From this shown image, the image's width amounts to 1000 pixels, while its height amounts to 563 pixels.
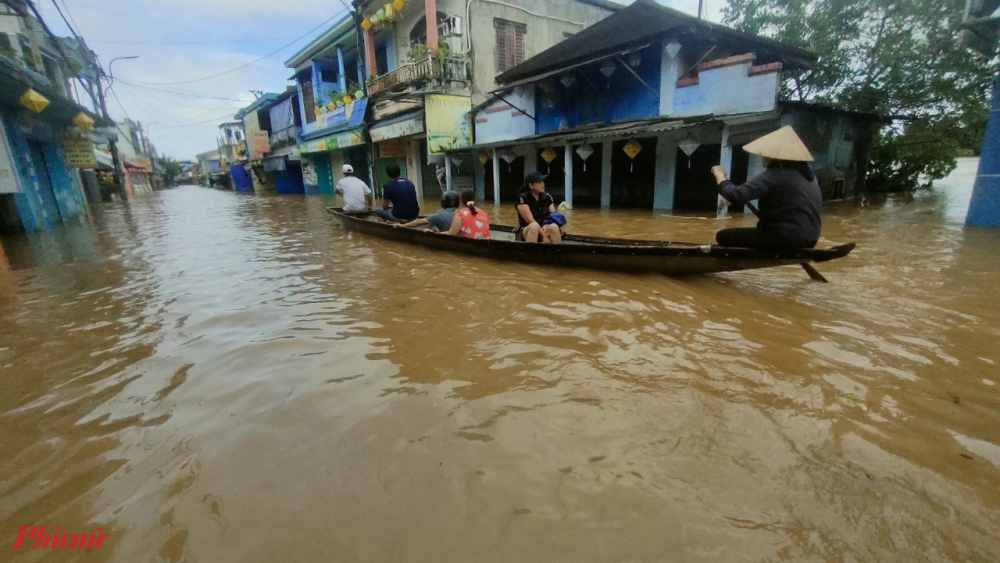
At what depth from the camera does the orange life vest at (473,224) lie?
6895 millimetres

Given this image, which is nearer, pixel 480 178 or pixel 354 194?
pixel 354 194

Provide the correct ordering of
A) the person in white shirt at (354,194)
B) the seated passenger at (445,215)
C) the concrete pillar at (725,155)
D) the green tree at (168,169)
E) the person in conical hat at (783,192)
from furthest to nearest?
1. the green tree at (168,169)
2. the person in white shirt at (354,194)
3. the concrete pillar at (725,155)
4. the seated passenger at (445,215)
5. the person in conical hat at (783,192)

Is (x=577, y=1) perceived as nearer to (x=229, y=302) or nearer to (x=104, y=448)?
(x=229, y=302)

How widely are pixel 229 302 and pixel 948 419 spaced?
6.38 m

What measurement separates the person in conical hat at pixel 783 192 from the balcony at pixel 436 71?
15.0 meters

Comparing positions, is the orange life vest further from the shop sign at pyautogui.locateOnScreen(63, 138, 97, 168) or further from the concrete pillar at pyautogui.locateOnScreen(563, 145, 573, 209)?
the shop sign at pyautogui.locateOnScreen(63, 138, 97, 168)

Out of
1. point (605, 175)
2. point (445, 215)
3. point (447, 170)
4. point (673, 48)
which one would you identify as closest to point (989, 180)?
point (673, 48)

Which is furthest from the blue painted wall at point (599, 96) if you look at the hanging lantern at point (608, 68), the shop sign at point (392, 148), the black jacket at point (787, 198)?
the black jacket at point (787, 198)

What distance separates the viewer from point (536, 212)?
6.57 metres

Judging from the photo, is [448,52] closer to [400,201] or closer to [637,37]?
[637,37]

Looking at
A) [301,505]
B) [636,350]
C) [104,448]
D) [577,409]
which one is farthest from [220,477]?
[636,350]

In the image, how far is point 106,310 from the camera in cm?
502

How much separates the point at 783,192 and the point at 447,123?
1531 cm

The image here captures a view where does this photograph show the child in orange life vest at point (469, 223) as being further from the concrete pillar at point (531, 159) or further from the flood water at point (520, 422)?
the concrete pillar at point (531, 159)
